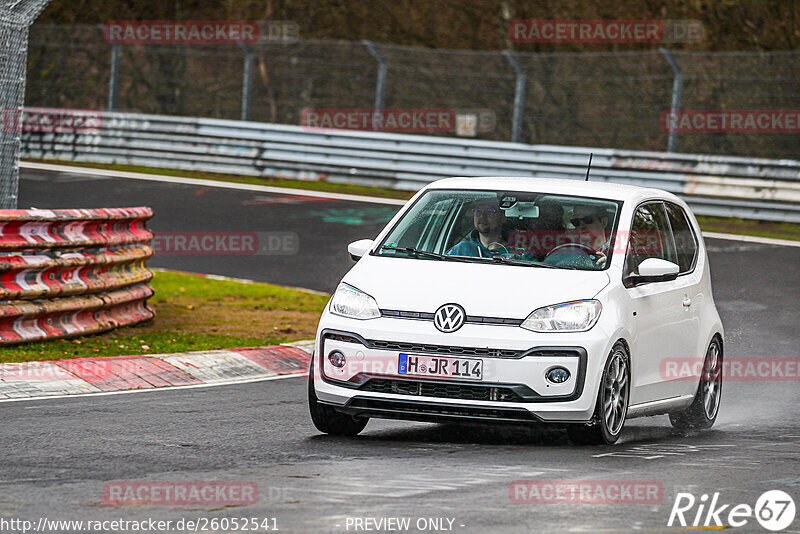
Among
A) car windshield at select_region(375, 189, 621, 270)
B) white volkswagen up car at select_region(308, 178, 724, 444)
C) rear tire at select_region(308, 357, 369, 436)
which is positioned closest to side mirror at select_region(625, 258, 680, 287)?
white volkswagen up car at select_region(308, 178, 724, 444)

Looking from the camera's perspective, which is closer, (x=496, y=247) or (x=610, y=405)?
(x=610, y=405)

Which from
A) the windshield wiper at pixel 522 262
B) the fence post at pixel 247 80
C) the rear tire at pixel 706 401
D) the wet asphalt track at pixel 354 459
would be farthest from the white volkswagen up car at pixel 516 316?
the fence post at pixel 247 80

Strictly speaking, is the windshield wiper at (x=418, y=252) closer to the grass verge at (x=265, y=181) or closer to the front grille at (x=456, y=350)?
the front grille at (x=456, y=350)

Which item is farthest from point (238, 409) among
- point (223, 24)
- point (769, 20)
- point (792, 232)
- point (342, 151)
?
point (223, 24)

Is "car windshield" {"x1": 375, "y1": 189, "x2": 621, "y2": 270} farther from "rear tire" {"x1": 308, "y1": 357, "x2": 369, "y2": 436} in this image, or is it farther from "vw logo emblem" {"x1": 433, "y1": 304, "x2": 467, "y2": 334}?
"rear tire" {"x1": 308, "y1": 357, "x2": 369, "y2": 436}

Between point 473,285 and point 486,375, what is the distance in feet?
1.81

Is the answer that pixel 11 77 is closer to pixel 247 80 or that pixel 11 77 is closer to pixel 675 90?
pixel 675 90

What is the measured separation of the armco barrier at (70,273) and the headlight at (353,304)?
365 cm

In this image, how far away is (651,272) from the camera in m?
8.58

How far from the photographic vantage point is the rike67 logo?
20.0 feet

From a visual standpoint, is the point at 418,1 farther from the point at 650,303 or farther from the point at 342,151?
the point at 650,303

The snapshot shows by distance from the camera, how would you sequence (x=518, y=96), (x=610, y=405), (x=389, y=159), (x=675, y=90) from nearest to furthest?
(x=610, y=405) → (x=675, y=90) → (x=518, y=96) → (x=389, y=159)

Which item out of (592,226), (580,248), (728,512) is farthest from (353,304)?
(728,512)

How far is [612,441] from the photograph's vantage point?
327 inches
